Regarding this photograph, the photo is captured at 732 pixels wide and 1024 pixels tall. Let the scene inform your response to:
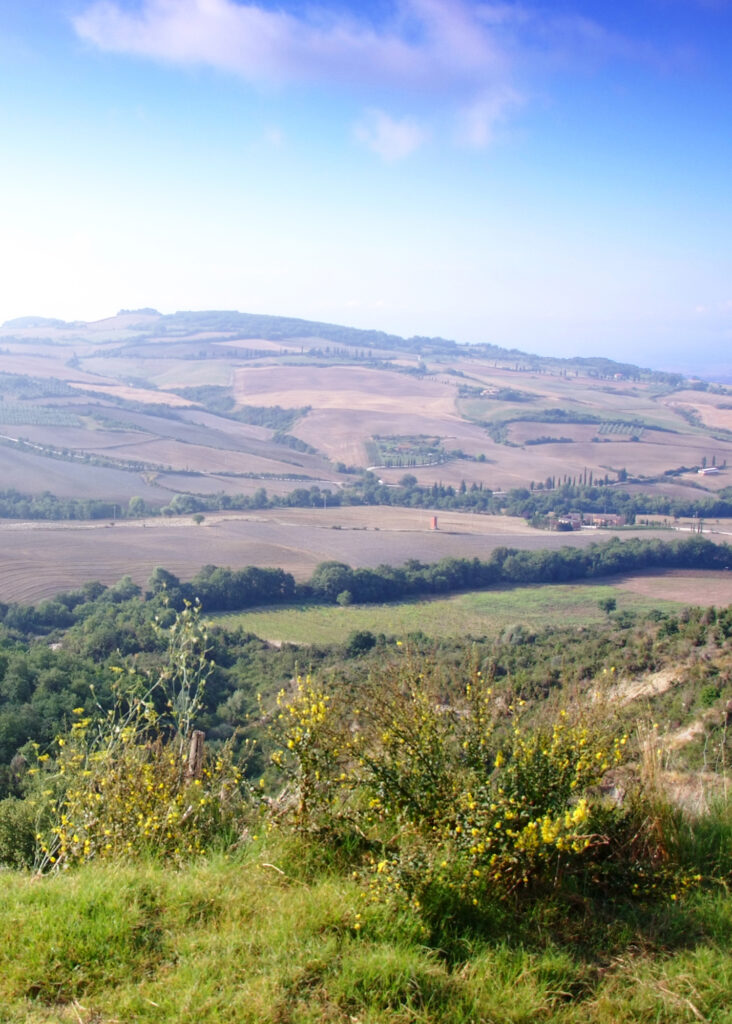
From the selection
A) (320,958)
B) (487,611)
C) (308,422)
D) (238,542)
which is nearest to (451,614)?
(487,611)

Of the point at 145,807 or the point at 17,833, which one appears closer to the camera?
the point at 145,807

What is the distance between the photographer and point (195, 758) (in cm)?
570

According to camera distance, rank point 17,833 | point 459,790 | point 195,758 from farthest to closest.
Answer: point 17,833, point 195,758, point 459,790

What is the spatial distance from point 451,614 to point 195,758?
117 feet

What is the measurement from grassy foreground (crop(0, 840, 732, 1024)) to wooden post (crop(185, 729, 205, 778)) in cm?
144

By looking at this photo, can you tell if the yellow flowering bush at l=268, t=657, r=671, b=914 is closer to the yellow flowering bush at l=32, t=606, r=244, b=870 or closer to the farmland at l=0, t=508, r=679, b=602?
the yellow flowering bush at l=32, t=606, r=244, b=870

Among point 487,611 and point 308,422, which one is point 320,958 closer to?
point 487,611

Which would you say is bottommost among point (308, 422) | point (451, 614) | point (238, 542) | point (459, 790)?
point (451, 614)

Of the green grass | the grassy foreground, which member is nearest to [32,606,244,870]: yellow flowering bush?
the grassy foreground

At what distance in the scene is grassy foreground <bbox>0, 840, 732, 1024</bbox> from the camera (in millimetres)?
3197

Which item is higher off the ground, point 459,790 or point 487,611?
point 459,790

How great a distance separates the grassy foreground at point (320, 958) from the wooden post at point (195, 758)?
144 centimetres

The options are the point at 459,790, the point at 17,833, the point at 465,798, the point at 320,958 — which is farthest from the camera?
the point at 17,833

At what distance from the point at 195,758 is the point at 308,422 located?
331 ft
